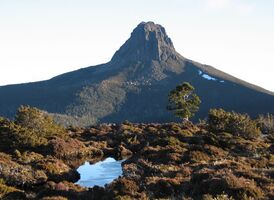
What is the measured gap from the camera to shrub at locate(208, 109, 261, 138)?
5088 centimetres

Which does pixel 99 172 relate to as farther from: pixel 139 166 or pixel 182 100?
pixel 182 100

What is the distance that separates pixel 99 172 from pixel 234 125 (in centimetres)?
2705

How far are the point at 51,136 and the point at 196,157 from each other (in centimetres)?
1968

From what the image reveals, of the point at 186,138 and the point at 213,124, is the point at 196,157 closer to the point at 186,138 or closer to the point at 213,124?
the point at 186,138

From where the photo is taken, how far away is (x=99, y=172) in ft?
96.0

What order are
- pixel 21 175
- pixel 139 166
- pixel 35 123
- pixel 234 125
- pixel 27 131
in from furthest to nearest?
pixel 234 125
pixel 35 123
pixel 27 131
pixel 139 166
pixel 21 175

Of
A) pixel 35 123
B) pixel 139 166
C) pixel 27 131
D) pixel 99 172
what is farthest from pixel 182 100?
pixel 139 166

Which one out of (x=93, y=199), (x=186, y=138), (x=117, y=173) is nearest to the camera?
(x=93, y=199)

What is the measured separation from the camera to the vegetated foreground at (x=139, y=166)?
18266mm

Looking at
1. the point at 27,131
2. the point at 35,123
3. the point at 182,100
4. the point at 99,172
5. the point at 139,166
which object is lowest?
the point at 182,100

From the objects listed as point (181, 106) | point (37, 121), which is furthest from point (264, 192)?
point (181, 106)

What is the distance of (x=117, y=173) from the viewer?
28406mm

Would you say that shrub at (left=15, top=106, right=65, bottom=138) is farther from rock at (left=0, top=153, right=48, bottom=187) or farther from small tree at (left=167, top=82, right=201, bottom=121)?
small tree at (left=167, top=82, right=201, bottom=121)

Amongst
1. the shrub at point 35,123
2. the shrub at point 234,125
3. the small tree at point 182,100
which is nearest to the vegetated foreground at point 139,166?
the shrub at point 35,123
